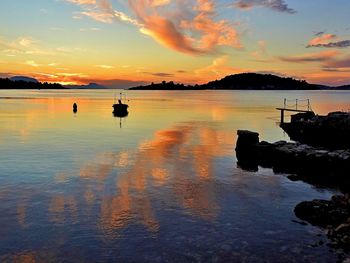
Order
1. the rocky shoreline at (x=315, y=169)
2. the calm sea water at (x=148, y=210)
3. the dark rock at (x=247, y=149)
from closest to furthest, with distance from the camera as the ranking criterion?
1. the calm sea water at (x=148, y=210)
2. the rocky shoreline at (x=315, y=169)
3. the dark rock at (x=247, y=149)

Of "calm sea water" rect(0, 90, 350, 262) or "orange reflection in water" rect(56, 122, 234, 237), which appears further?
"orange reflection in water" rect(56, 122, 234, 237)

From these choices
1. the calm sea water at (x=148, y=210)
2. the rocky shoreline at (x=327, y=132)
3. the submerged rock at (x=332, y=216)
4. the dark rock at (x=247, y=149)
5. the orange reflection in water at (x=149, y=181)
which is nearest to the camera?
the calm sea water at (x=148, y=210)

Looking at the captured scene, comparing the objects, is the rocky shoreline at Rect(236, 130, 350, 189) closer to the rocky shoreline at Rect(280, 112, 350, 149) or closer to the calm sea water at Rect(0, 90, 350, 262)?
the calm sea water at Rect(0, 90, 350, 262)

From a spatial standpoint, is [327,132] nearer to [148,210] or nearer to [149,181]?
[149,181]

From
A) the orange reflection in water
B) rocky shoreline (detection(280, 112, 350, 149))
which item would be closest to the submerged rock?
the orange reflection in water

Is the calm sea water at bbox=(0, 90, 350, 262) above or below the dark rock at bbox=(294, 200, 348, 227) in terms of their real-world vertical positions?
below

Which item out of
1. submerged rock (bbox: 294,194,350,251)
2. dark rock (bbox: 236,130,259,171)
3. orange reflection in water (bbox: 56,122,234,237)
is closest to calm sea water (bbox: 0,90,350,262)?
orange reflection in water (bbox: 56,122,234,237)

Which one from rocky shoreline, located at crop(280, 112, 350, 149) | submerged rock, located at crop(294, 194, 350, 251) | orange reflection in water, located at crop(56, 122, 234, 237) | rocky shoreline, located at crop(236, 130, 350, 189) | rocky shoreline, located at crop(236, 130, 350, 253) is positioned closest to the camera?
submerged rock, located at crop(294, 194, 350, 251)

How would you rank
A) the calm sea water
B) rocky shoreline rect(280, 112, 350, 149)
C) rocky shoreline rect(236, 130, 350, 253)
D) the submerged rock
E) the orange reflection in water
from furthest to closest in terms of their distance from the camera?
rocky shoreline rect(280, 112, 350, 149) < the orange reflection in water < rocky shoreline rect(236, 130, 350, 253) < the submerged rock < the calm sea water

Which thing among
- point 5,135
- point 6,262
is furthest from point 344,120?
point 5,135

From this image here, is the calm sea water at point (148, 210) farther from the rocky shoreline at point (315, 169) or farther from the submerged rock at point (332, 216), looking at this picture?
the rocky shoreline at point (315, 169)

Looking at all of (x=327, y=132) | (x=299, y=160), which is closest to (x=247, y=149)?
(x=299, y=160)

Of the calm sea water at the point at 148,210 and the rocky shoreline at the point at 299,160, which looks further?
the rocky shoreline at the point at 299,160

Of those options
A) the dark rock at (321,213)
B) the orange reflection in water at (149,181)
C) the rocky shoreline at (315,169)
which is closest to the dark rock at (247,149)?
the rocky shoreline at (315,169)
